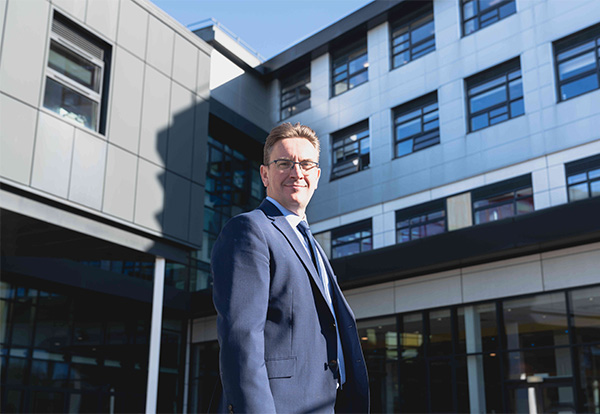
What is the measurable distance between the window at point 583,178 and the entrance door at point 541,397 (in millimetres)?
4853

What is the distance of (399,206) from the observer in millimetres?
21609

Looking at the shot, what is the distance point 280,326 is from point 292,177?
2.34 feet

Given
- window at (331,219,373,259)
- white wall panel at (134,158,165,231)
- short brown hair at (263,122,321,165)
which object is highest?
window at (331,219,373,259)

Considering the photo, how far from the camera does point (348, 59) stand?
25719mm

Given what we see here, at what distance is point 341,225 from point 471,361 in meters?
7.30

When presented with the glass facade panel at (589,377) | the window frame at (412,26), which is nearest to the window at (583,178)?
the glass facade panel at (589,377)

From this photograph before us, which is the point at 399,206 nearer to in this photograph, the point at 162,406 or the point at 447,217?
the point at 447,217

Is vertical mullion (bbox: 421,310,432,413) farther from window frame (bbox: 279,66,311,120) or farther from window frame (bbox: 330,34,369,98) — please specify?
window frame (bbox: 279,66,311,120)

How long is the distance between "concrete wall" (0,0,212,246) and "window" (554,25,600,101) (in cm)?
993

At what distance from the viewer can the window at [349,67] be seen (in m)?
24.8

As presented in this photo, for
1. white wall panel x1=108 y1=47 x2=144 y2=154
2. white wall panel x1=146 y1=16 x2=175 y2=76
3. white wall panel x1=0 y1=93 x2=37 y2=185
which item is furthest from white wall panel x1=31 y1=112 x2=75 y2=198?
white wall panel x1=146 y1=16 x2=175 y2=76

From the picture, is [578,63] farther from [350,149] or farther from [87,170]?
[87,170]

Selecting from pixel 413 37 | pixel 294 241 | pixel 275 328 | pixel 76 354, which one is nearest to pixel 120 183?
pixel 76 354

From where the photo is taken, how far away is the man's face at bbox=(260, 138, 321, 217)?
291 cm
